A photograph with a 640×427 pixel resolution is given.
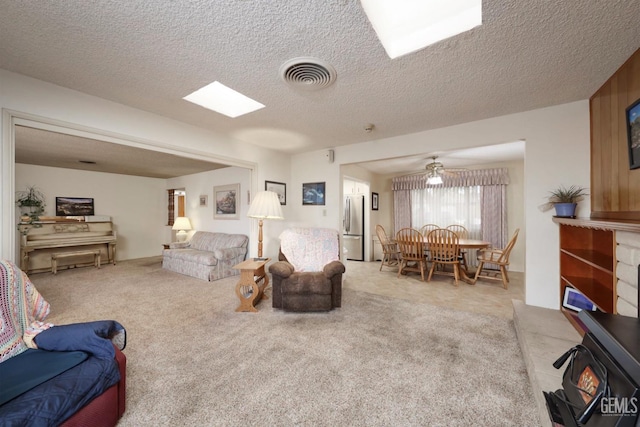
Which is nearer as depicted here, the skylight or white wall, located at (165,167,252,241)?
the skylight

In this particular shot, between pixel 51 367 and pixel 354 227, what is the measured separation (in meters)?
5.43

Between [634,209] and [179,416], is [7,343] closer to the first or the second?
[179,416]

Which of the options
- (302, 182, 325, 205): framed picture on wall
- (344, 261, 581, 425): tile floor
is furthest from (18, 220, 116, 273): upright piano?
(344, 261, 581, 425): tile floor

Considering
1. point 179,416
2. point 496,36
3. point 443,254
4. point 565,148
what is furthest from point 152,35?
point 443,254

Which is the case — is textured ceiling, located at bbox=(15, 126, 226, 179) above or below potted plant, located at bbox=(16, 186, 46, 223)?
above

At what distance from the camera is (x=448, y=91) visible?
85.5 inches

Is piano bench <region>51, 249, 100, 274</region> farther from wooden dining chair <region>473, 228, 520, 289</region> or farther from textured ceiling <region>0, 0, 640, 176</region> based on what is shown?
wooden dining chair <region>473, 228, 520, 289</region>

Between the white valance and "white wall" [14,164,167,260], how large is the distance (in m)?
6.51

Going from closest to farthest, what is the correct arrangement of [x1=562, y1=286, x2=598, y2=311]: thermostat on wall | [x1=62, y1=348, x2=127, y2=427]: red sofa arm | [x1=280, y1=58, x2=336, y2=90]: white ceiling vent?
1. [x1=62, y1=348, x2=127, y2=427]: red sofa arm
2. [x1=280, y1=58, x2=336, y2=90]: white ceiling vent
3. [x1=562, y1=286, x2=598, y2=311]: thermostat on wall

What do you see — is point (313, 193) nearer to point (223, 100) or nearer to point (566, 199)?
point (223, 100)

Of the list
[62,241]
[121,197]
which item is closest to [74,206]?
[121,197]

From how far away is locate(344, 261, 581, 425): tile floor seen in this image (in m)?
1.54

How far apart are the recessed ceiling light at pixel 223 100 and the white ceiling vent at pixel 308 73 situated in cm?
63

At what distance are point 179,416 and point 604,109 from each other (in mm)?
3855
